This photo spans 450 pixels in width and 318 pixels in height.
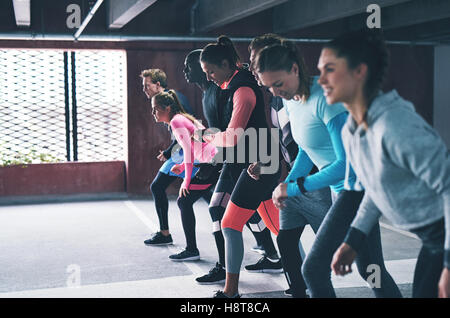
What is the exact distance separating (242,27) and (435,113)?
12.8 ft

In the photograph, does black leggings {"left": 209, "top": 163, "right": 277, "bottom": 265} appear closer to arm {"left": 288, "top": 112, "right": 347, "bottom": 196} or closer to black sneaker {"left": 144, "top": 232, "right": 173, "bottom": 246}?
arm {"left": 288, "top": 112, "right": 347, "bottom": 196}

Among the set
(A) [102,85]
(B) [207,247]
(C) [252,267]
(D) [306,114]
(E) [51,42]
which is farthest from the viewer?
(A) [102,85]

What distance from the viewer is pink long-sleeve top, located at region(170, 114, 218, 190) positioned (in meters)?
3.96

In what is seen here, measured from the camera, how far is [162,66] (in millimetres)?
8375

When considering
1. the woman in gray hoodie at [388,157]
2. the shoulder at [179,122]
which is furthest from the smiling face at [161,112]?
the woman in gray hoodie at [388,157]

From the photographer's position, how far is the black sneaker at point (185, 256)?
4.55 metres

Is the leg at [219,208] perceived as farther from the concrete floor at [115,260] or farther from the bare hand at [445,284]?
the bare hand at [445,284]

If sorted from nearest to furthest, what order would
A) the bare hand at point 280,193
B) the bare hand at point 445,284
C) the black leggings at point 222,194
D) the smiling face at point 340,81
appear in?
the bare hand at point 445,284, the smiling face at point 340,81, the bare hand at point 280,193, the black leggings at point 222,194

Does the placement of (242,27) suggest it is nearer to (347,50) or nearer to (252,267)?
(252,267)

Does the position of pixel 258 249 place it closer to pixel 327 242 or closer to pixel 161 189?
pixel 161 189

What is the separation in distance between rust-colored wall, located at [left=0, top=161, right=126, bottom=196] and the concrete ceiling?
188 cm

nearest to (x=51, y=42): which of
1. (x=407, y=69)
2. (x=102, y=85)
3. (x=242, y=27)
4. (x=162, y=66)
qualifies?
(x=102, y=85)

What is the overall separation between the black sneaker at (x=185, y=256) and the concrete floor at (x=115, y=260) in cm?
6

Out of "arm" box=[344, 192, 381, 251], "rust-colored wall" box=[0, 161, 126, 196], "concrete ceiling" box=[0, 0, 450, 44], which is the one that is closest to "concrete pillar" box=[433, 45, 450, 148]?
"concrete ceiling" box=[0, 0, 450, 44]
